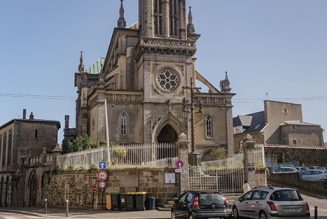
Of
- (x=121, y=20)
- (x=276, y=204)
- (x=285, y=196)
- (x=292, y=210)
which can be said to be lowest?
(x=292, y=210)

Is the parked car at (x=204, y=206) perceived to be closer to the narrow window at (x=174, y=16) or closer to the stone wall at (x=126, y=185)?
the stone wall at (x=126, y=185)

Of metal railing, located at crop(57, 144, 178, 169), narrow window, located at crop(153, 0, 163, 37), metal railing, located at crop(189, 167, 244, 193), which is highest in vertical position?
narrow window, located at crop(153, 0, 163, 37)

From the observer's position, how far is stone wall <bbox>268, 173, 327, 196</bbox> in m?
29.8

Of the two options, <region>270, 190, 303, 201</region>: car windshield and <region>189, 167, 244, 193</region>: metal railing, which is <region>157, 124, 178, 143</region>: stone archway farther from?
<region>270, 190, 303, 201</region>: car windshield

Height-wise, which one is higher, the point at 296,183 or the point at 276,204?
the point at 296,183

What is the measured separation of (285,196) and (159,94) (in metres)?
28.0

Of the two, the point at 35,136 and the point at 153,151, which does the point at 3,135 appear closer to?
the point at 35,136

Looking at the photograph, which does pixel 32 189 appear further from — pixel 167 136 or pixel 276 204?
pixel 276 204

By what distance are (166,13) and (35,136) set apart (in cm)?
2014

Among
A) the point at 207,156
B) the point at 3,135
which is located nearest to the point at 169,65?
the point at 207,156

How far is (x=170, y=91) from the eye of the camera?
43625 millimetres

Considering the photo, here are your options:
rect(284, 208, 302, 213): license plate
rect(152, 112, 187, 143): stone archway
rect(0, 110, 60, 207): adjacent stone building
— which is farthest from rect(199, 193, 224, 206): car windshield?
rect(0, 110, 60, 207): adjacent stone building

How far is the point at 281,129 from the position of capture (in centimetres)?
6047

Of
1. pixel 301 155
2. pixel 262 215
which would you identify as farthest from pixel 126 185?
pixel 301 155
